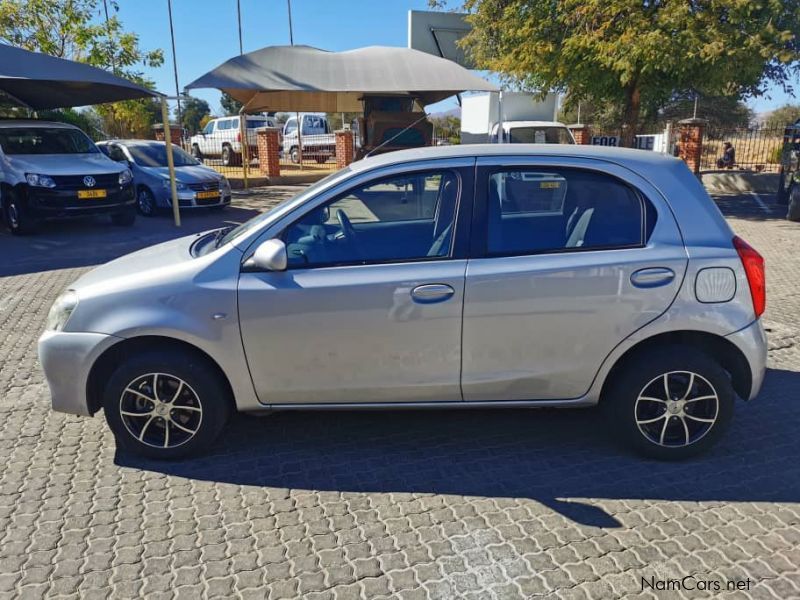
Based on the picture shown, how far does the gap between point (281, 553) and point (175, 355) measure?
1.24 metres

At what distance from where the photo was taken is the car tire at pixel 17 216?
36.7ft

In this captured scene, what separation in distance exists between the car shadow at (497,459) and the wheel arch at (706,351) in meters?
0.44

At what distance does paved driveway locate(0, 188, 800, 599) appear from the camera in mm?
2689

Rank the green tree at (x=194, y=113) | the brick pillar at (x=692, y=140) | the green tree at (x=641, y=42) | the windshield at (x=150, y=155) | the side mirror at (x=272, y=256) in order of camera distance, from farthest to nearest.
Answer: the green tree at (x=194, y=113), the brick pillar at (x=692, y=140), the windshield at (x=150, y=155), the green tree at (x=641, y=42), the side mirror at (x=272, y=256)

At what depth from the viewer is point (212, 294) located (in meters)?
3.34

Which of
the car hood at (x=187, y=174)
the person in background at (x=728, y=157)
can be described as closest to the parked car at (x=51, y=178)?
the car hood at (x=187, y=174)

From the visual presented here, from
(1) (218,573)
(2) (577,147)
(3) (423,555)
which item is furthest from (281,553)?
(2) (577,147)

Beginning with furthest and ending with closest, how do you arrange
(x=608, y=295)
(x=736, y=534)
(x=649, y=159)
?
(x=649, y=159) < (x=608, y=295) < (x=736, y=534)

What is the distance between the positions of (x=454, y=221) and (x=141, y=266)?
1.83 metres

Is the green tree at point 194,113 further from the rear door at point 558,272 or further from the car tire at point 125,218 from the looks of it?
the rear door at point 558,272

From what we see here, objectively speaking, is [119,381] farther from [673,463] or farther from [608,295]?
[673,463]

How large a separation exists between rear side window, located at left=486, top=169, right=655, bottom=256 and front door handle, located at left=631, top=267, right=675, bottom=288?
17 cm

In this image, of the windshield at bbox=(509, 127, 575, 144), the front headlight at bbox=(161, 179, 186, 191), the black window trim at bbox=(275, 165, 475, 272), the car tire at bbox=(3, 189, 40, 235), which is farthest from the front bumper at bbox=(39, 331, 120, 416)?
the windshield at bbox=(509, 127, 575, 144)
